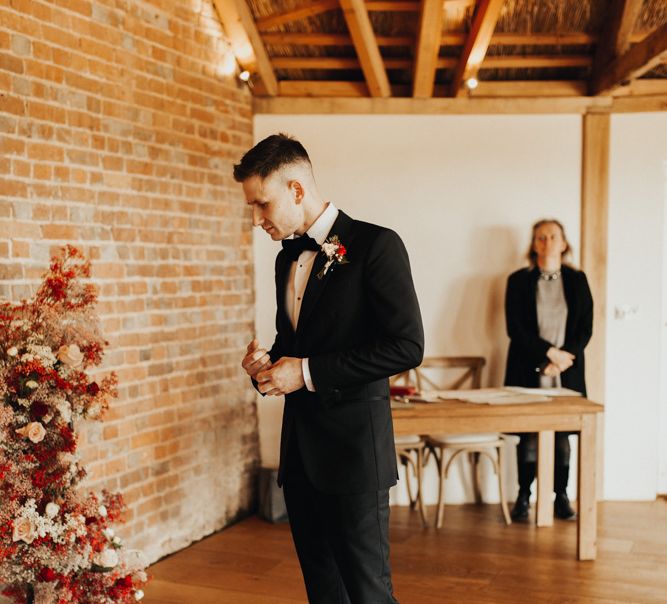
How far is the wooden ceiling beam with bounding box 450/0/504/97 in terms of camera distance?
4820 mm

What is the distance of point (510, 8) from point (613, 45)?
68cm

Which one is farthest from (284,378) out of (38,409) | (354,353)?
(38,409)

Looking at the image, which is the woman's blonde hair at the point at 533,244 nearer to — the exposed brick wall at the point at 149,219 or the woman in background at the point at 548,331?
the woman in background at the point at 548,331

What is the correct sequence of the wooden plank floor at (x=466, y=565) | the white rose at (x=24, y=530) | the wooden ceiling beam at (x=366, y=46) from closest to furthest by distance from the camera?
the white rose at (x=24, y=530) → the wooden plank floor at (x=466, y=565) → the wooden ceiling beam at (x=366, y=46)

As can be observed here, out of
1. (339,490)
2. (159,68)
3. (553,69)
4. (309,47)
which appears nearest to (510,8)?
(553,69)

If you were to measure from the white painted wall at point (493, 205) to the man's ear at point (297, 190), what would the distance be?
3168 millimetres

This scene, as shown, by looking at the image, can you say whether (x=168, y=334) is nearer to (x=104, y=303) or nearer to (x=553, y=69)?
(x=104, y=303)

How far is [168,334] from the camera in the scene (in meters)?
4.53

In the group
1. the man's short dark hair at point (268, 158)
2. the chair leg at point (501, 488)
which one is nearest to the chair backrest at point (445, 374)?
the chair leg at point (501, 488)

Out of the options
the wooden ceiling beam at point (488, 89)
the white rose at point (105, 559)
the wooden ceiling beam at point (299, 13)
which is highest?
the wooden ceiling beam at point (299, 13)

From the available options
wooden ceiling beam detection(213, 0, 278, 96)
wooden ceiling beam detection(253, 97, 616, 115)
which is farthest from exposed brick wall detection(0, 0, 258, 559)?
wooden ceiling beam detection(253, 97, 616, 115)

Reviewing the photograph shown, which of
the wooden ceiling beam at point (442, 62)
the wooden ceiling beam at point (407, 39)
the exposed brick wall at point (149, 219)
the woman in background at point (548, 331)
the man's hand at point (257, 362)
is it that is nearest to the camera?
the man's hand at point (257, 362)

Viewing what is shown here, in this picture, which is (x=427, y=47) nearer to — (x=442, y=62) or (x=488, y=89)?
(x=442, y=62)

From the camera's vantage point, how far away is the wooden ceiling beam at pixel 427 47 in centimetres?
487
